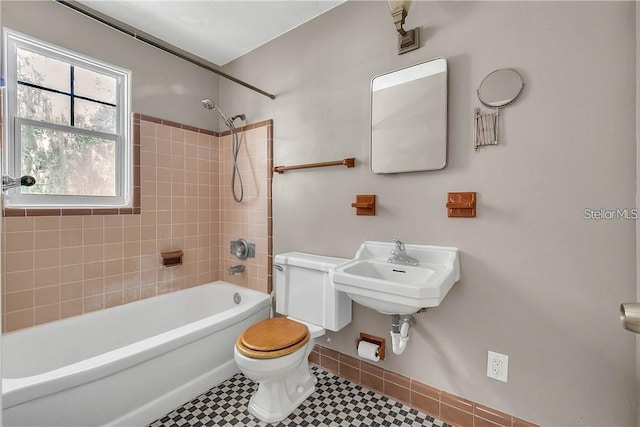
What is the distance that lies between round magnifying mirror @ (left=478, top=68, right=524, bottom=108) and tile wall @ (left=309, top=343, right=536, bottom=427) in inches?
59.9

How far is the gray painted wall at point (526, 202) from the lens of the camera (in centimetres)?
138

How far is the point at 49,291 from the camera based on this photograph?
6.44 ft

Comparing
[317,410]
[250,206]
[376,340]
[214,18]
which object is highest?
[214,18]

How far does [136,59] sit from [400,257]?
2273 mm

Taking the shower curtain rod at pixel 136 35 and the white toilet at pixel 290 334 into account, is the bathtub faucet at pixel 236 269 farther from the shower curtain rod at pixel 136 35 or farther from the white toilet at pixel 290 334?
the shower curtain rod at pixel 136 35

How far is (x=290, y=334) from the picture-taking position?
5.87 ft

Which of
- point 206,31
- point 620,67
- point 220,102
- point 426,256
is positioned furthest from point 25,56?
point 620,67

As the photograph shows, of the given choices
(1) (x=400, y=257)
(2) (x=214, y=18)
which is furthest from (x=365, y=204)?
(2) (x=214, y=18)

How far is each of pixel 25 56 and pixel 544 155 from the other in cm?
289

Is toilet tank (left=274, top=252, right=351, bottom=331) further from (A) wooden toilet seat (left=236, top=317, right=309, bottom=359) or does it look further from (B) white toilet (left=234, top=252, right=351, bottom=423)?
(A) wooden toilet seat (left=236, top=317, right=309, bottom=359)

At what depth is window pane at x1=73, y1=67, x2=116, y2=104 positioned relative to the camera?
7.04ft

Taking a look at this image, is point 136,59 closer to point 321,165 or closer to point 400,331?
point 321,165

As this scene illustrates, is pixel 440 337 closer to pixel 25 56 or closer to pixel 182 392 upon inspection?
pixel 182 392

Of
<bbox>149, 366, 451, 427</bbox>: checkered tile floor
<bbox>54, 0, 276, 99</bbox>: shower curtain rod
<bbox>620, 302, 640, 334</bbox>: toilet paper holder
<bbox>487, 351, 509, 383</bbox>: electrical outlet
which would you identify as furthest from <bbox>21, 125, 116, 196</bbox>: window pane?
<bbox>620, 302, 640, 334</bbox>: toilet paper holder
